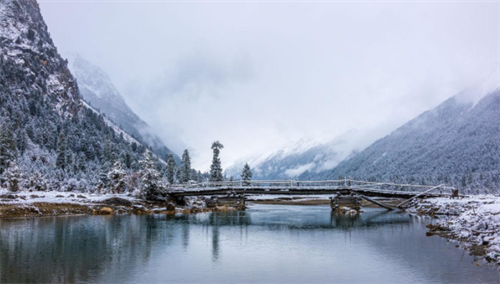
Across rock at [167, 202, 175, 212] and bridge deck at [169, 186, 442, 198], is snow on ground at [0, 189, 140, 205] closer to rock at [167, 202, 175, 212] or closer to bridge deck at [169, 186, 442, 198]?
rock at [167, 202, 175, 212]

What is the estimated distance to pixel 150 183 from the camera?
8112cm

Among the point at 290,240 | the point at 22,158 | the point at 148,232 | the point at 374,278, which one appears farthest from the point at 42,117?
the point at 374,278

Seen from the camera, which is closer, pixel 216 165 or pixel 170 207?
pixel 170 207

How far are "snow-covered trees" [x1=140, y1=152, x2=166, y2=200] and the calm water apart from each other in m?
38.9

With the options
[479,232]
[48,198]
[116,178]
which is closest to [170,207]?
[116,178]

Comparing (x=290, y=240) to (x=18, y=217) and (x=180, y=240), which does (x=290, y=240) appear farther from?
(x=18, y=217)

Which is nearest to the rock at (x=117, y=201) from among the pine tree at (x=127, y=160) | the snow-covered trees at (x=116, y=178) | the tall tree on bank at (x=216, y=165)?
the snow-covered trees at (x=116, y=178)

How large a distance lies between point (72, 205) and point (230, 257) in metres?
48.7

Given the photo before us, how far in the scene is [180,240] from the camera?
36.6m

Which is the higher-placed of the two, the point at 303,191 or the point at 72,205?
the point at 303,191

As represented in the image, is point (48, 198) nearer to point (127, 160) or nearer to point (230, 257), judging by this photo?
point (230, 257)

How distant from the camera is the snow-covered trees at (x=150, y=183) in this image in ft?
265

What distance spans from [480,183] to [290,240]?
187347 mm

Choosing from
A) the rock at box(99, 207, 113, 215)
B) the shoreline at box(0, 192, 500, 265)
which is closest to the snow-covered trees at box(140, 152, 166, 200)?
the shoreline at box(0, 192, 500, 265)
